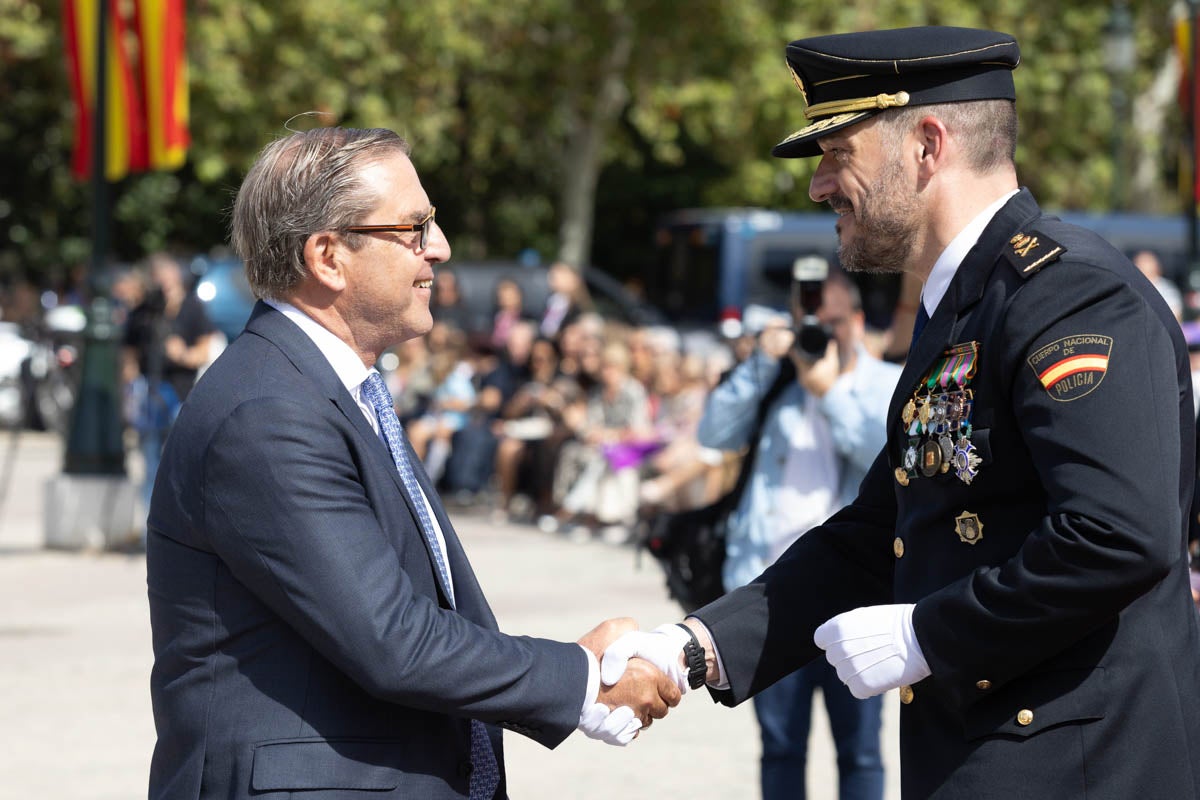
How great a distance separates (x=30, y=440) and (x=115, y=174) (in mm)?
8853

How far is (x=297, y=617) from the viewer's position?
276 cm

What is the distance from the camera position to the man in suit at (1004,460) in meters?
2.51

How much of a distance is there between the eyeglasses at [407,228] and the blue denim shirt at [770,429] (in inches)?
88.3

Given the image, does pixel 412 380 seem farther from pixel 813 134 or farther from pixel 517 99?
pixel 517 99

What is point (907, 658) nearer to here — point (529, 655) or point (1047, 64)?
point (529, 655)

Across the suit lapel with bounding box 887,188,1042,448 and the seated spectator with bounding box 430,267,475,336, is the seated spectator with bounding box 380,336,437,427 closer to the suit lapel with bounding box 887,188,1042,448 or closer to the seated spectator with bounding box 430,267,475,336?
the seated spectator with bounding box 430,267,475,336

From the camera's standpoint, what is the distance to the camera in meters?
5.16

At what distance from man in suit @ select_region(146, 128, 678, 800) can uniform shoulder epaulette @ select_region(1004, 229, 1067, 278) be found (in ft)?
3.38

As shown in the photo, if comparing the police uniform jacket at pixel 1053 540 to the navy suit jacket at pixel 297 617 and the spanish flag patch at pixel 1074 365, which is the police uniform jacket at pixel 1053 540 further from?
the navy suit jacket at pixel 297 617

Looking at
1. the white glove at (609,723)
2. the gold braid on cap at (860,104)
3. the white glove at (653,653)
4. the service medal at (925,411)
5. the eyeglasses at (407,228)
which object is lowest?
the white glove at (609,723)

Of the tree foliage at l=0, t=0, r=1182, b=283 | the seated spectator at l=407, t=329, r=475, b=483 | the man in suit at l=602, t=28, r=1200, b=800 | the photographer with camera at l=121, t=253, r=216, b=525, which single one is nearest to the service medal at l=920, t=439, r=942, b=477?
the man in suit at l=602, t=28, r=1200, b=800

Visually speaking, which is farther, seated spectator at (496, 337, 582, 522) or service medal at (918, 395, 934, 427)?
seated spectator at (496, 337, 582, 522)

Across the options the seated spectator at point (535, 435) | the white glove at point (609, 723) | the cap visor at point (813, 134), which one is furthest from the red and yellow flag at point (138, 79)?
the cap visor at point (813, 134)

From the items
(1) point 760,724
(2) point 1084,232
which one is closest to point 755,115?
(1) point 760,724
